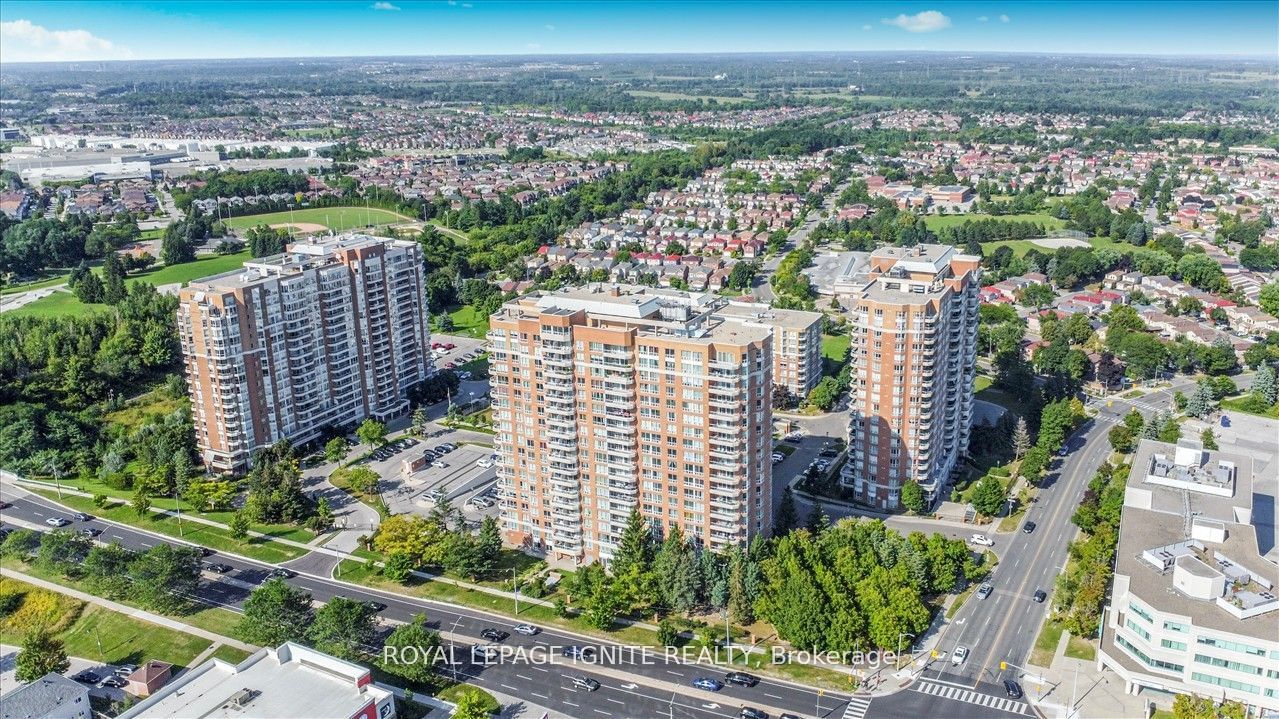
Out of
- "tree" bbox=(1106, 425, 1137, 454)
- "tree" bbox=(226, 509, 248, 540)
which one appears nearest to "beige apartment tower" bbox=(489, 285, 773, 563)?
"tree" bbox=(226, 509, 248, 540)

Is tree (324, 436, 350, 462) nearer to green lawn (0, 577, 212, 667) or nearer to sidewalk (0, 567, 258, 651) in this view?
sidewalk (0, 567, 258, 651)

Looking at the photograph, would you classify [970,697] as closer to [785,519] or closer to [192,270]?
[785,519]

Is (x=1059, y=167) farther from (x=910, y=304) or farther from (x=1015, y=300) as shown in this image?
(x=910, y=304)

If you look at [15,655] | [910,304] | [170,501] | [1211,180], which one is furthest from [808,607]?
[1211,180]

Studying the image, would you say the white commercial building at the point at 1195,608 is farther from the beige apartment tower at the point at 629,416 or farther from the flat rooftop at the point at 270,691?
the flat rooftop at the point at 270,691

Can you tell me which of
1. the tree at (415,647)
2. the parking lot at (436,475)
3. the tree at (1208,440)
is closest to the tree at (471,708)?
the tree at (415,647)
